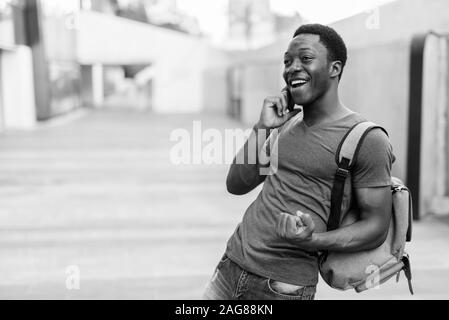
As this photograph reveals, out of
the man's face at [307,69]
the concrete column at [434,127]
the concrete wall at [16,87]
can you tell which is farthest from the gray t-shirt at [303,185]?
the concrete wall at [16,87]

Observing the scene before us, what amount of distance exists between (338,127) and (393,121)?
7073 mm

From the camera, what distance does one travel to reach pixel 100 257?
5695 millimetres

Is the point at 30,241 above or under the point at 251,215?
under

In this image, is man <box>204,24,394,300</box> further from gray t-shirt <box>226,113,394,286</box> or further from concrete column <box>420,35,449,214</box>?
concrete column <box>420,35,449,214</box>

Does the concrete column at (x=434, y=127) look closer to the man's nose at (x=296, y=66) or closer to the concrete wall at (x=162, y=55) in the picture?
the man's nose at (x=296, y=66)

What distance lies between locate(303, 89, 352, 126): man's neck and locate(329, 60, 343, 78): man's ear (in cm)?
5

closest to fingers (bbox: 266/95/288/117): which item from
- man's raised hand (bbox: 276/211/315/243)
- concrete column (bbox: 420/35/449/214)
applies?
man's raised hand (bbox: 276/211/315/243)

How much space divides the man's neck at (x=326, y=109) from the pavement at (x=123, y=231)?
9.70ft

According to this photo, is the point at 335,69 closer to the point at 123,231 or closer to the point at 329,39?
the point at 329,39

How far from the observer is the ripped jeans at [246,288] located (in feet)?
6.41

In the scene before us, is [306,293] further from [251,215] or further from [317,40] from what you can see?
[317,40]

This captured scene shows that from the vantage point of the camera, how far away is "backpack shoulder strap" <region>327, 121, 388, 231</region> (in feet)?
6.02

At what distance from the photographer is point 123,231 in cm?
668

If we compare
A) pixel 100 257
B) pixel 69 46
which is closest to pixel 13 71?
pixel 69 46
